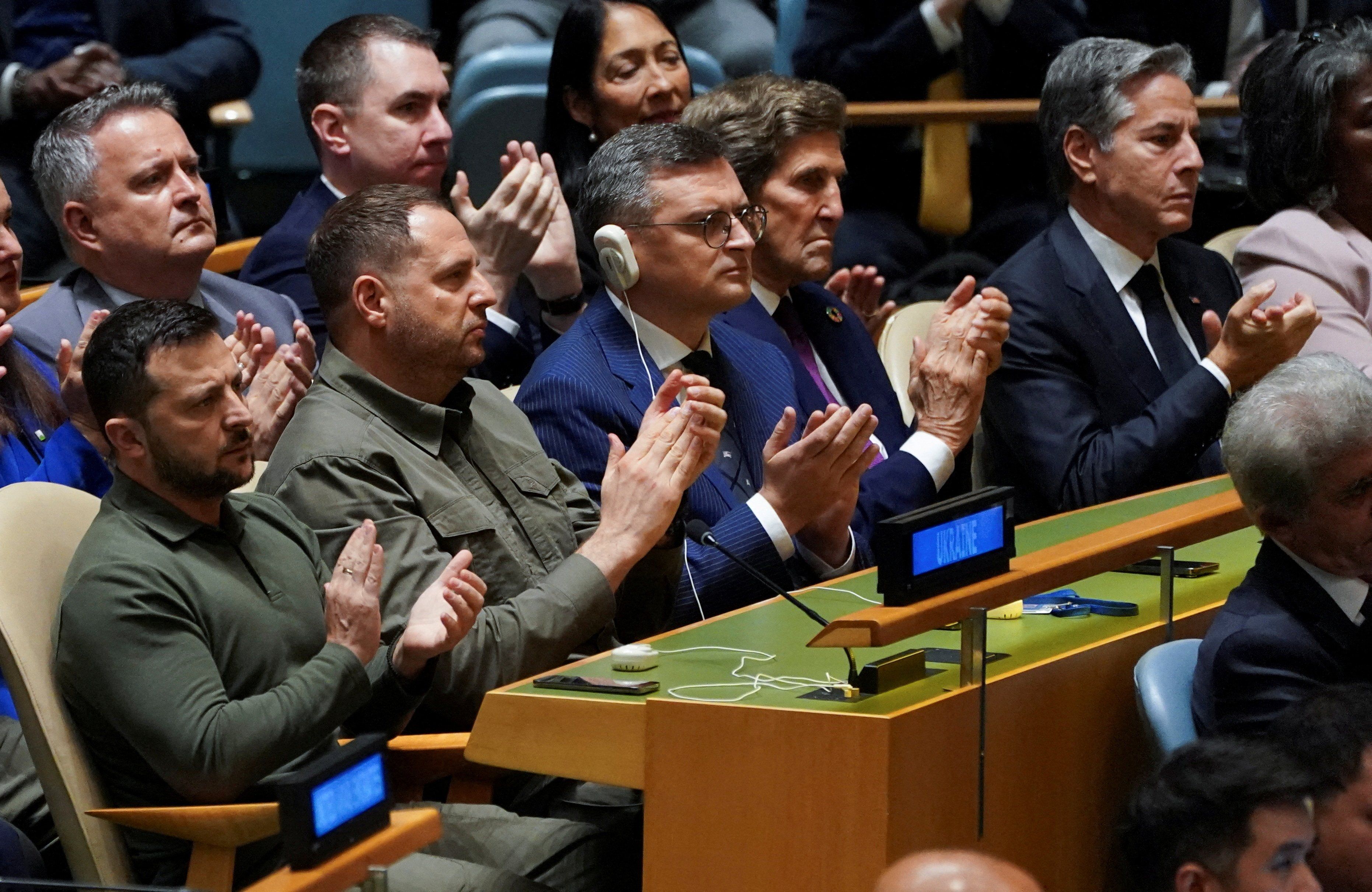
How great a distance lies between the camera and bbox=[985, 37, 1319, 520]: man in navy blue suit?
2910 millimetres

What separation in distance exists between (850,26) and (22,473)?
2229 millimetres

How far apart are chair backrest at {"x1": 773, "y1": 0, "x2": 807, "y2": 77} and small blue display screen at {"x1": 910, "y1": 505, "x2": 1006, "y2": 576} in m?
2.38

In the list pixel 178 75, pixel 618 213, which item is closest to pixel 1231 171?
pixel 618 213

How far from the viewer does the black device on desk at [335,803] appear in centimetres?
135

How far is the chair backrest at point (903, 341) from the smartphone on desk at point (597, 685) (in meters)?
1.50

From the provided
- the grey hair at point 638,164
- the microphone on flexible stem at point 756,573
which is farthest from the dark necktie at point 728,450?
the grey hair at point 638,164

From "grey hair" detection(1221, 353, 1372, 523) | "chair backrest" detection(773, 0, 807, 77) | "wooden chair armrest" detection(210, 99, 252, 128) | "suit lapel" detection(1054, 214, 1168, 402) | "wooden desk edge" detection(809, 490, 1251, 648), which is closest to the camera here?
"wooden desk edge" detection(809, 490, 1251, 648)

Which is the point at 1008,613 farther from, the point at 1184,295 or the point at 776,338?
the point at 1184,295

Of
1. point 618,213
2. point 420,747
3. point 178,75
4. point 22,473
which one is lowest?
point 420,747

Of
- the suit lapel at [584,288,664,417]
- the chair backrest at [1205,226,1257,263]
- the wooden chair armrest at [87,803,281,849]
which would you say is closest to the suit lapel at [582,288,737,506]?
the suit lapel at [584,288,664,417]

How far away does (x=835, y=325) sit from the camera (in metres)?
3.24

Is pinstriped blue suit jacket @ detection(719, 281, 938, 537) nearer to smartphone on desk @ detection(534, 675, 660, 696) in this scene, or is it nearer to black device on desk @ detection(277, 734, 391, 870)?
smartphone on desk @ detection(534, 675, 660, 696)

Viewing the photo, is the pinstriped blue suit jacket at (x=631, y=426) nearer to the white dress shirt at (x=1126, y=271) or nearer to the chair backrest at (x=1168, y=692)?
the chair backrest at (x=1168, y=692)

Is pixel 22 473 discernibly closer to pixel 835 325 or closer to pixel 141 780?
pixel 141 780
